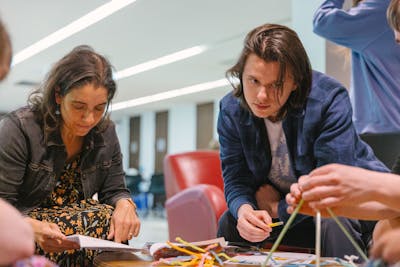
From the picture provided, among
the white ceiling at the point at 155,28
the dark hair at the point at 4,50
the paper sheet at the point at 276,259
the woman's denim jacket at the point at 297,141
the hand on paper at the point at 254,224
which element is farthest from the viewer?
the white ceiling at the point at 155,28

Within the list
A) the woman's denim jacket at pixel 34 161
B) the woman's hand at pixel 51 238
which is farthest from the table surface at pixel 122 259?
the woman's denim jacket at pixel 34 161

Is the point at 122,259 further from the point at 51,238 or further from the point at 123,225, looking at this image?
the point at 123,225

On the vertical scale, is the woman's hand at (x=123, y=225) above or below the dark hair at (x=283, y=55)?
below

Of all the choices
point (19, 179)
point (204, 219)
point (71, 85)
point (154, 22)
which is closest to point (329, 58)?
point (204, 219)

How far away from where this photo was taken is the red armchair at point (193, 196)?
228cm

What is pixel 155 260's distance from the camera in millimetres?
1217

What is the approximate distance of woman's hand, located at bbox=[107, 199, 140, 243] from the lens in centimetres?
152

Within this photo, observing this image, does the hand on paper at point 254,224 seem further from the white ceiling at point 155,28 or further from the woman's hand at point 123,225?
the white ceiling at point 155,28

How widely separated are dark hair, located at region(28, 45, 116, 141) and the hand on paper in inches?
23.3

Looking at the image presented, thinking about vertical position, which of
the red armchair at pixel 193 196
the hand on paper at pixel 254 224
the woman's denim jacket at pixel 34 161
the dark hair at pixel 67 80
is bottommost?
the red armchair at pixel 193 196

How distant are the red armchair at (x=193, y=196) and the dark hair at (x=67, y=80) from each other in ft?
2.87

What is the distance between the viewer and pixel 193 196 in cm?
238

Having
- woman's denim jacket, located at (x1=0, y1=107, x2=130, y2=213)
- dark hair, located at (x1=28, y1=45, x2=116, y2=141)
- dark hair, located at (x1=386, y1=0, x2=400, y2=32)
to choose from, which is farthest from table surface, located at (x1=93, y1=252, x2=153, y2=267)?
dark hair, located at (x1=386, y1=0, x2=400, y2=32)

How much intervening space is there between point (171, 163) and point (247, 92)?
141 cm
